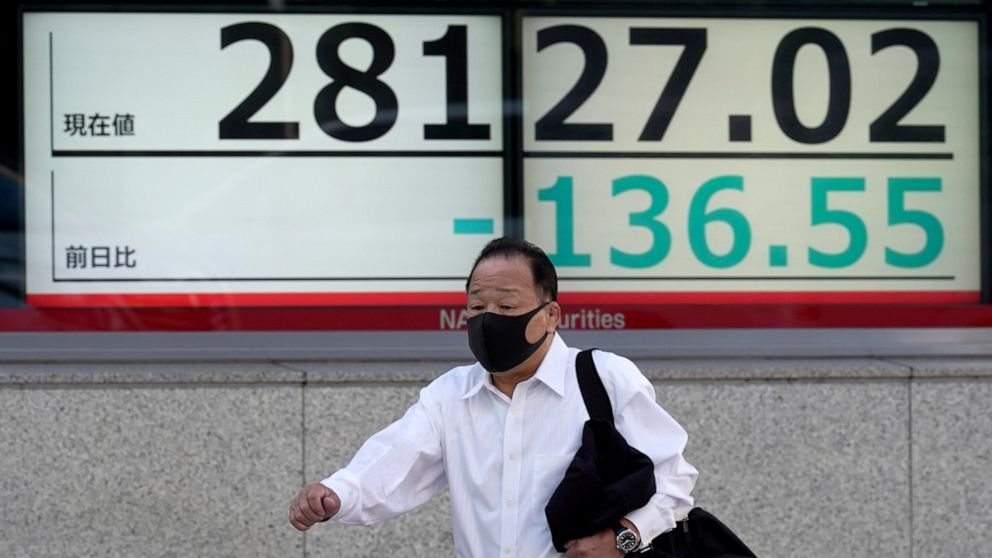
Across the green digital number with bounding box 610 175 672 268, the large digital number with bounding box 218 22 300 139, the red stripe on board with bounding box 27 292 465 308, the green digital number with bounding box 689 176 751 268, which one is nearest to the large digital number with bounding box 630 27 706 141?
the green digital number with bounding box 610 175 672 268

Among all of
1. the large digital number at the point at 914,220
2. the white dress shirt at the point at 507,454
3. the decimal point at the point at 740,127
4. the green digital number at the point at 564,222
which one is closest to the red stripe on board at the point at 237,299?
the green digital number at the point at 564,222

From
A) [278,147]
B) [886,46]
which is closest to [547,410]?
[278,147]

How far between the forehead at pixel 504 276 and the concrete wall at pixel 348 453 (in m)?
2.81

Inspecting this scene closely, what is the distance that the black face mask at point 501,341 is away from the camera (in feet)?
11.0

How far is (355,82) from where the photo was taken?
21.3 ft

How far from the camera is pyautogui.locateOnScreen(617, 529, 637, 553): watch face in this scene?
3.23 m

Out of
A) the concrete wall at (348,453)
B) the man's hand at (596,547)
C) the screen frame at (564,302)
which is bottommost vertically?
the concrete wall at (348,453)

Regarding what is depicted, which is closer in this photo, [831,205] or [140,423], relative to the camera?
[140,423]

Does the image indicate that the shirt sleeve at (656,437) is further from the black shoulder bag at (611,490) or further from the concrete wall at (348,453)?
the concrete wall at (348,453)

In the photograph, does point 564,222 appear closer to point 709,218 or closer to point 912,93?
point 709,218

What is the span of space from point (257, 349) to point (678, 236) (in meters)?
2.08

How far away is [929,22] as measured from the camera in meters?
6.69

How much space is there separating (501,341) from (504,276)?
165mm

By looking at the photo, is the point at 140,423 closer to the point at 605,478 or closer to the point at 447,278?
the point at 447,278
